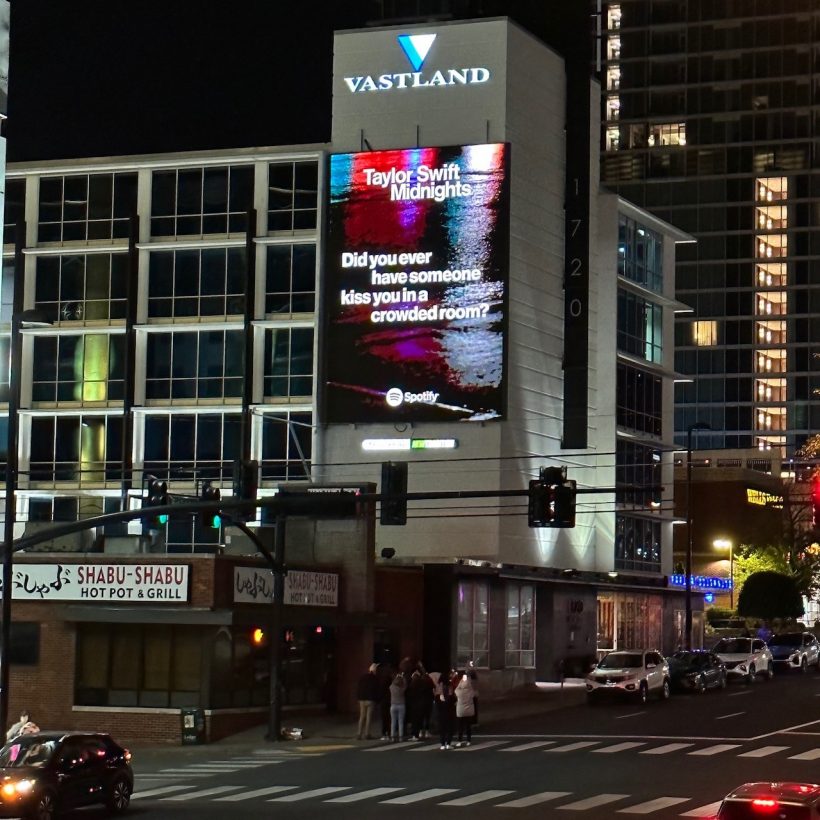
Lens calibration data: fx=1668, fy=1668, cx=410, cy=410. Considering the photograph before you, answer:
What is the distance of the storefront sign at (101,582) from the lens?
4466 cm

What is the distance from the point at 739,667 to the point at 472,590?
10870 mm

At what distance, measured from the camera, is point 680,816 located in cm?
2658

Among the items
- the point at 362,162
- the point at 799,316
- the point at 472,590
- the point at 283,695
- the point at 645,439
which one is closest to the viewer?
the point at 283,695

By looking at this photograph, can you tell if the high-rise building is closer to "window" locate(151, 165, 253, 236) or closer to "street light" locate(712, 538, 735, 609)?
"street light" locate(712, 538, 735, 609)

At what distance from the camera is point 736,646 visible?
65.2 metres

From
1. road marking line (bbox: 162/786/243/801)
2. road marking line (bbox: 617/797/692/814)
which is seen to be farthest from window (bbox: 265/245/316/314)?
road marking line (bbox: 617/797/692/814)

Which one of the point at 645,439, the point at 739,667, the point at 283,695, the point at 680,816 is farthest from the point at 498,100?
the point at 680,816

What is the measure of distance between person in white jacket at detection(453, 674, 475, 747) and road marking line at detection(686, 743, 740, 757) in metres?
6.06

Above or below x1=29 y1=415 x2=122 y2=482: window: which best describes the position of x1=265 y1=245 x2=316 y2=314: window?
above

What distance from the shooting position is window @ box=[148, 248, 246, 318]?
230 feet

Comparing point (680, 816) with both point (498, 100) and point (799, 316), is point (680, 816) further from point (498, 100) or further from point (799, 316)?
point (799, 316)

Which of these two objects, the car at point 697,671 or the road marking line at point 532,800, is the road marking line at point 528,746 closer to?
the road marking line at point 532,800

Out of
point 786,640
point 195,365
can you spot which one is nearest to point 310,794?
point 195,365

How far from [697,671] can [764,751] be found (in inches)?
837
